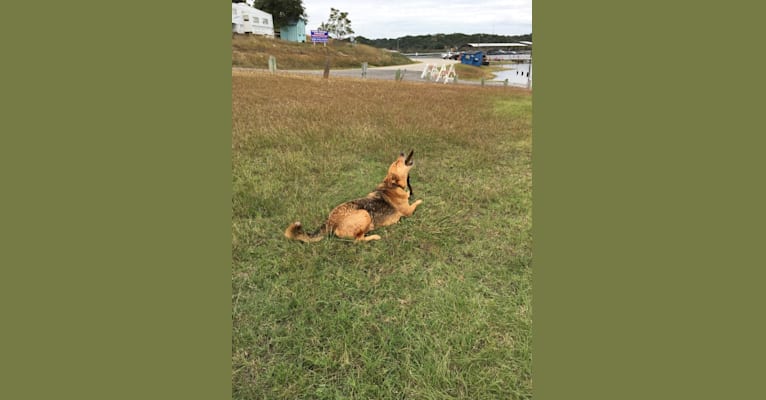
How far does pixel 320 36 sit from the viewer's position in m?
2.83

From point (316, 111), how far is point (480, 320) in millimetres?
2140

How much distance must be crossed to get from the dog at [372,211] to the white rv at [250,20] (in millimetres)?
1348

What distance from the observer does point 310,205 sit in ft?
10.7

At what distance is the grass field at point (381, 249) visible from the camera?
6.76 ft

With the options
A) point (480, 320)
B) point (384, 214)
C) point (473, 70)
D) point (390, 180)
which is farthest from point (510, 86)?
point (480, 320)

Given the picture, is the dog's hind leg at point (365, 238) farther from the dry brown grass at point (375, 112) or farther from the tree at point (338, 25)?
the tree at point (338, 25)

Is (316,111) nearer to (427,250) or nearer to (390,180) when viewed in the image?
(390,180)

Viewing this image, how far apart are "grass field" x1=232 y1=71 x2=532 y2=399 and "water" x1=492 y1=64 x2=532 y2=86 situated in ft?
0.39

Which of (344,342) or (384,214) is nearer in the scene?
(344,342)

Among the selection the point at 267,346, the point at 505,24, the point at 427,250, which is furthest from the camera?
the point at 427,250

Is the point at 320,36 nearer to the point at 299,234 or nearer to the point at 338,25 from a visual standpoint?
the point at 338,25

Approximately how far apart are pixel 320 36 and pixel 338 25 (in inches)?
6.3

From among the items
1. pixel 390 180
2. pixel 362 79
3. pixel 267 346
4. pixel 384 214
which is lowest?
pixel 267 346

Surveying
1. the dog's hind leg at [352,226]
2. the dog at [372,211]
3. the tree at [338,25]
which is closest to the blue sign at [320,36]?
the tree at [338,25]
